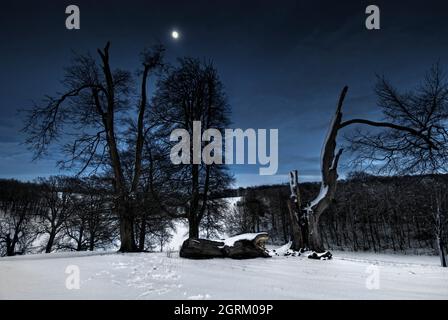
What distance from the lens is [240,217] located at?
157 ft

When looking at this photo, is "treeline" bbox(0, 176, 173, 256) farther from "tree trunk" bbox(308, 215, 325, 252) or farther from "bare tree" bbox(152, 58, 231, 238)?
"tree trunk" bbox(308, 215, 325, 252)

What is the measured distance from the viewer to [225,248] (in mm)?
7359

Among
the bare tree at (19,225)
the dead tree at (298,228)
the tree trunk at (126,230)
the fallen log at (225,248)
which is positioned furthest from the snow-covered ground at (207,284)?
the bare tree at (19,225)

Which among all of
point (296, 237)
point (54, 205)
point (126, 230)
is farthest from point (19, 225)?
point (296, 237)

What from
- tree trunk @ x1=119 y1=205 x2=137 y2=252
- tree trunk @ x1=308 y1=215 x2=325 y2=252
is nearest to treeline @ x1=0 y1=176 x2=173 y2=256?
tree trunk @ x1=119 y1=205 x2=137 y2=252

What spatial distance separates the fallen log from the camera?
7089 mm

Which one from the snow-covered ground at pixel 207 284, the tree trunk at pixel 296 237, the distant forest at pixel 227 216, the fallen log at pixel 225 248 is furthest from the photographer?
the distant forest at pixel 227 216

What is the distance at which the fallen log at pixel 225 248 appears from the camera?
23.3 ft

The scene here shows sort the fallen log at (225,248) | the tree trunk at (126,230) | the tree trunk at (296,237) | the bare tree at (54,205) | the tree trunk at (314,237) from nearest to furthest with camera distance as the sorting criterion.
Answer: the fallen log at (225,248), the tree trunk at (314,237), the tree trunk at (296,237), the tree trunk at (126,230), the bare tree at (54,205)

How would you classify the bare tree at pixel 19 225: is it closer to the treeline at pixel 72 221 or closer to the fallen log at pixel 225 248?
the treeline at pixel 72 221

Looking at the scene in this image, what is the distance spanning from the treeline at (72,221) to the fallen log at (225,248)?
470cm

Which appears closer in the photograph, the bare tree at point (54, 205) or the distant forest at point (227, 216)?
the distant forest at point (227, 216)

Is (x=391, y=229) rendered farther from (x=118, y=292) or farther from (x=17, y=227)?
(x=17, y=227)
